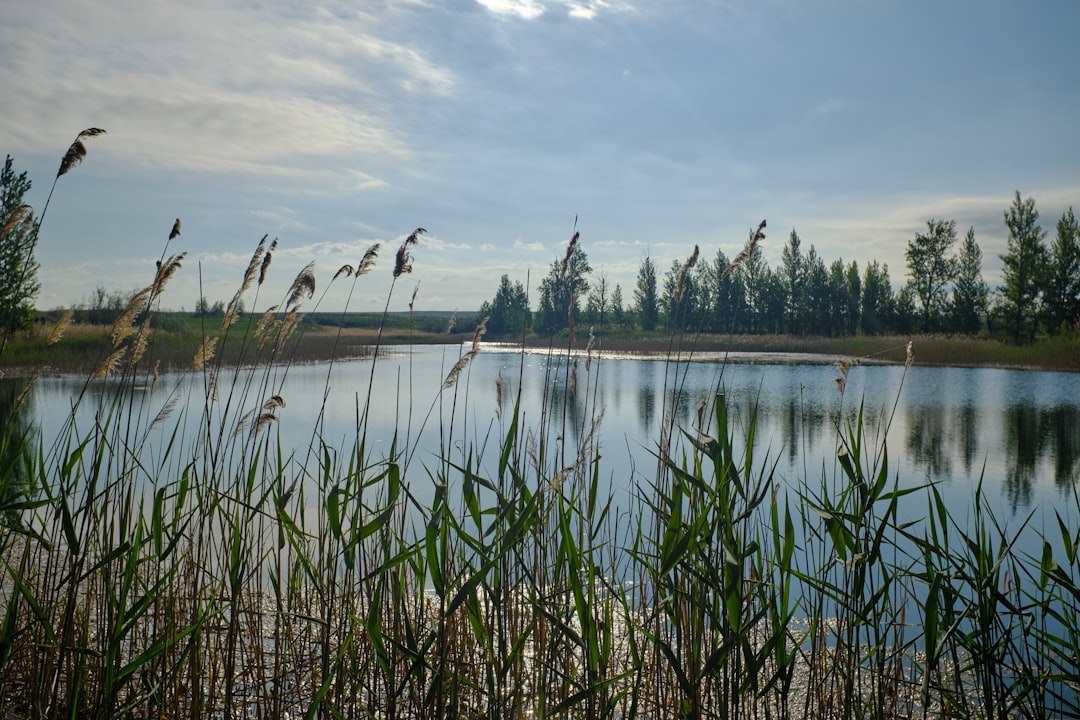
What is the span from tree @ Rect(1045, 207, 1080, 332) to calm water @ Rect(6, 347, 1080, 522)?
10.3 metres

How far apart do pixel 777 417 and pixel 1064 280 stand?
22508 millimetres

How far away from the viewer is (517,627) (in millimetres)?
2592

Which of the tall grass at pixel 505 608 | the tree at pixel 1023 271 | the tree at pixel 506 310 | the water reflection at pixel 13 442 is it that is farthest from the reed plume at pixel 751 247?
the tree at pixel 506 310

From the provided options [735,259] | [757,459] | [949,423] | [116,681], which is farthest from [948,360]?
[116,681]

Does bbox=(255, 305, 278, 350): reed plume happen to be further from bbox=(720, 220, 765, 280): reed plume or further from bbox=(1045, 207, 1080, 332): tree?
bbox=(1045, 207, 1080, 332): tree

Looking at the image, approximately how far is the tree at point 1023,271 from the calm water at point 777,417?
10.6 metres

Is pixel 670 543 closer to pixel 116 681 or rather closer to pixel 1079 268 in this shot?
pixel 116 681

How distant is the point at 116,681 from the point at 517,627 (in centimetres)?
126

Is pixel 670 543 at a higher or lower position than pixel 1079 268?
lower

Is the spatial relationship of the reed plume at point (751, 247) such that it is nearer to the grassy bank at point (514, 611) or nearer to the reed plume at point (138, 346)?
the grassy bank at point (514, 611)

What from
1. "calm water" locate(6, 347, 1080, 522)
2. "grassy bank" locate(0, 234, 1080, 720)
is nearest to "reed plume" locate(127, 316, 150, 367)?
"grassy bank" locate(0, 234, 1080, 720)

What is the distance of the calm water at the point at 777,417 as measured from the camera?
6930 millimetres

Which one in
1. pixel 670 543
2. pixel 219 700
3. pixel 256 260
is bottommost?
pixel 219 700

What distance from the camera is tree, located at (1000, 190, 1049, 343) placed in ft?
91.9
